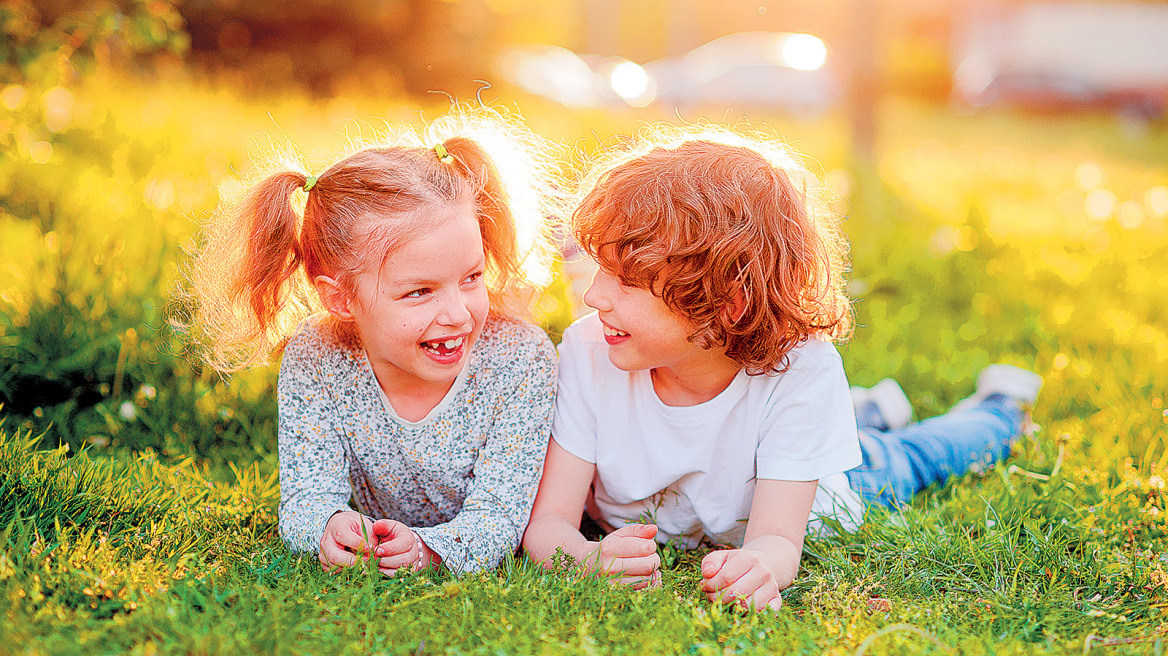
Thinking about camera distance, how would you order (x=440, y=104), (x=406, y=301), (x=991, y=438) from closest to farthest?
(x=406, y=301) → (x=991, y=438) → (x=440, y=104)

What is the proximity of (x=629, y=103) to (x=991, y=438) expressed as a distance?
1228 centimetres

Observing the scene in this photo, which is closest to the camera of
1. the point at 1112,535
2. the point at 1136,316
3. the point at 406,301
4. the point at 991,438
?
the point at 406,301

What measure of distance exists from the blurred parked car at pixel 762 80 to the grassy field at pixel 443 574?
41.4ft

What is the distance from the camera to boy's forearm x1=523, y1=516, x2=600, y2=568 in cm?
231

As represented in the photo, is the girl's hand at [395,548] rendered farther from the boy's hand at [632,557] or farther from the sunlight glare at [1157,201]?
the sunlight glare at [1157,201]

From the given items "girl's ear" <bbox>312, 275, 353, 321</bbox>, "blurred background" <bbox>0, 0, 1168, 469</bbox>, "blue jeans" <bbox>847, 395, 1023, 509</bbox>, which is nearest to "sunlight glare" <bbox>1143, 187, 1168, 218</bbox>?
"blurred background" <bbox>0, 0, 1168, 469</bbox>

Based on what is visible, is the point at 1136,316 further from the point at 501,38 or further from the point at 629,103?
the point at 629,103

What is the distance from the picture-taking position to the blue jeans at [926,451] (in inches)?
113

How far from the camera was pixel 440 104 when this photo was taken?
1195 cm

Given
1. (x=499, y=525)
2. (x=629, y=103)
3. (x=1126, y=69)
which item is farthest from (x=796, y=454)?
(x=1126, y=69)

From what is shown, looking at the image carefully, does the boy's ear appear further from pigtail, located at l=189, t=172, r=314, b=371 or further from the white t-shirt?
pigtail, located at l=189, t=172, r=314, b=371

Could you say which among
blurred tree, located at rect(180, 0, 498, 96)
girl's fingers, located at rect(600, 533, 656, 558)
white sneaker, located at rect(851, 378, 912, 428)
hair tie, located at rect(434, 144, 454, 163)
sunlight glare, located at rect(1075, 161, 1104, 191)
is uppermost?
blurred tree, located at rect(180, 0, 498, 96)

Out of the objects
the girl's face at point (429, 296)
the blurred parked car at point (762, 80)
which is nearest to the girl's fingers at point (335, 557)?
the girl's face at point (429, 296)

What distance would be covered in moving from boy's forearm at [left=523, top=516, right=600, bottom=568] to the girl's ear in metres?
0.68
